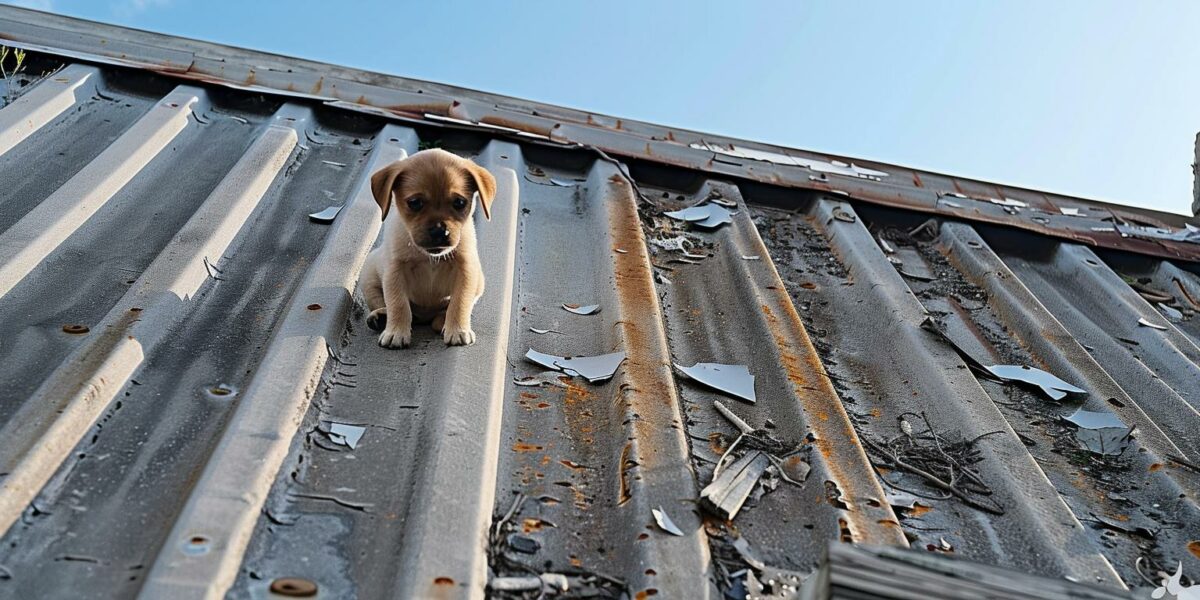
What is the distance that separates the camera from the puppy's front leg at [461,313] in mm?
2709

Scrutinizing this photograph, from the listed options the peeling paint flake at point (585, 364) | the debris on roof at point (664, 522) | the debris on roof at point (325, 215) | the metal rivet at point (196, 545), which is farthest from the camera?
the debris on roof at point (325, 215)

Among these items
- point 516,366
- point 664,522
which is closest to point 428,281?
point 516,366

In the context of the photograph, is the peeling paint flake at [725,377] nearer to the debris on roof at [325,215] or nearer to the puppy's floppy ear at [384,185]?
the puppy's floppy ear at [384,185]

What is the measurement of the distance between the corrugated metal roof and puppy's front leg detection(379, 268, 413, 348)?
63 millimetres

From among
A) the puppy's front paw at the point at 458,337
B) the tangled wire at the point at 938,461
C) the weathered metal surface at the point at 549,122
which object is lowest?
the tangled wire at the point at 938,461

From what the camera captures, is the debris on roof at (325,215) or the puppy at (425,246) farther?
the debris on roof at (325,215)

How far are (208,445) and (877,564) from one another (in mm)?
1524

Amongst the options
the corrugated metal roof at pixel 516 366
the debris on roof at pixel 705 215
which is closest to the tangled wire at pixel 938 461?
the corrugated metal roof at pixel 516 366

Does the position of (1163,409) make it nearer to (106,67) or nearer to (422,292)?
(422,292)

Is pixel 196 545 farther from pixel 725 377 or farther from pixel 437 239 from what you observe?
pixel 725 377

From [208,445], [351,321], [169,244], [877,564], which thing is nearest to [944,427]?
[877,564]

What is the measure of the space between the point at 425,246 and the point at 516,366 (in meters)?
0.52

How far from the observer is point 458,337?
2705 mm

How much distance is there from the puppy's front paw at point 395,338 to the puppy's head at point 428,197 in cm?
29
